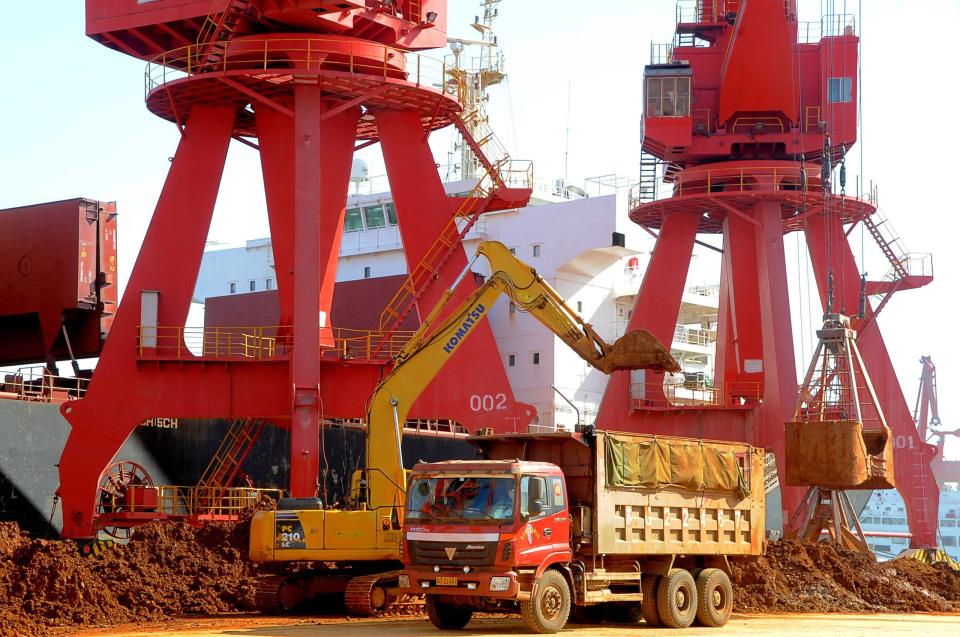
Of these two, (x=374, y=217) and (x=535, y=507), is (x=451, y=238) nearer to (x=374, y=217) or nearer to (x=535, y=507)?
(x=535, y=507)

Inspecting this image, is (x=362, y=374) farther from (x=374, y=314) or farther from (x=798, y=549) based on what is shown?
(x=374, y=314)

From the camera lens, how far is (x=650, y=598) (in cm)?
2034

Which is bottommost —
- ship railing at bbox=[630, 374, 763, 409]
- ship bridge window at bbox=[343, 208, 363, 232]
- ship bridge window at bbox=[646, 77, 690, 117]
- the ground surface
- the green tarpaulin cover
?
the ground surface

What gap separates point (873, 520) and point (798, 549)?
284 ft

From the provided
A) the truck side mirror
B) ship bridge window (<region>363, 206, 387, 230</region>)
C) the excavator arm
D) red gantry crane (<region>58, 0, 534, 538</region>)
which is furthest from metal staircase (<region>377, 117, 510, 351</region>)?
ship bridge window (<region>363, 206, 387, 230</region>)

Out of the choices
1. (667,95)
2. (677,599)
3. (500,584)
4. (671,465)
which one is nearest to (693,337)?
(667,95)

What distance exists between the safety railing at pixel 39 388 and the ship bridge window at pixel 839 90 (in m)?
20.9

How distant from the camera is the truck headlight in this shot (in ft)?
58.6

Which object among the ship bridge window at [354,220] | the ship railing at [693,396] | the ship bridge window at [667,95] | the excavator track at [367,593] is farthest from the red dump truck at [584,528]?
the ship bridge window at [354,220]

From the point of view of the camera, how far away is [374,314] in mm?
44375

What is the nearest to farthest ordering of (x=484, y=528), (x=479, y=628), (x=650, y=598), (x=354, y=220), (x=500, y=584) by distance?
(x=500, y=584) → (x=484, y=528) → (x=479, y=628) → (x=650, y=598) → (x=354, y=220)

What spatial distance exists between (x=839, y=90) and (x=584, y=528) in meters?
24.2

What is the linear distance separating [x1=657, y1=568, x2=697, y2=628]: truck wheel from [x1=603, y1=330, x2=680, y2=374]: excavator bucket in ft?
11.7

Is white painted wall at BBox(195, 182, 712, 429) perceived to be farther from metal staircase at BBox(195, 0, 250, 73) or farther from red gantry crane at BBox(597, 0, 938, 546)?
metal staircase at BBox(195, 0, 250, 73)
